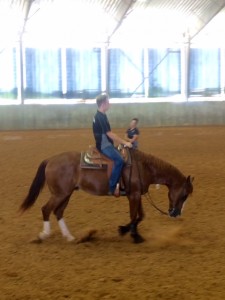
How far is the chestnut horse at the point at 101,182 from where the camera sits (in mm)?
8367

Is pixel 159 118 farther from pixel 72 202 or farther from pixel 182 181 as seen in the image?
pixel 182 181

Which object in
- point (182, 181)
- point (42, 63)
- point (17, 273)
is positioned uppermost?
point (42, 63)

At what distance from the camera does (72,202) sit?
11336mm

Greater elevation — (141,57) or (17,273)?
(141,57)

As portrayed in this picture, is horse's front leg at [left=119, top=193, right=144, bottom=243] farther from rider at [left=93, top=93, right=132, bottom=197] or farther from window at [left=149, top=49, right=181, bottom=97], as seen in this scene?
window at [left=149, top=49, right=181, bottom=97]

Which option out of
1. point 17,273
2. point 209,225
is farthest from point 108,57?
point 17,273

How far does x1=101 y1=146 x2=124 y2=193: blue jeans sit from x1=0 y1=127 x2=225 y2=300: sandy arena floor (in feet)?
2.73

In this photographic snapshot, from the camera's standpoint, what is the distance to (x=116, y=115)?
29.7 metres

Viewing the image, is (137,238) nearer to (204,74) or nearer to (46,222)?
(46,222)

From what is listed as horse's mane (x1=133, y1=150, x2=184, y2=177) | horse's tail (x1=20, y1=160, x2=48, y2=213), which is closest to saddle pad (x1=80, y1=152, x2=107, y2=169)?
horse's mane (x1=133, y1=150, x2=184, y2=177)

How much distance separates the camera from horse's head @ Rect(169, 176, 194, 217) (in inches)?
337

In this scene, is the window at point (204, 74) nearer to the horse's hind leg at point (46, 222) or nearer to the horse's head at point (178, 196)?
the horse's head at point (178, 196)

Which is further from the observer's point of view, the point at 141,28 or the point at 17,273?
the point at 141,28

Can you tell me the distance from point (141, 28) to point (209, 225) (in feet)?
86.4
